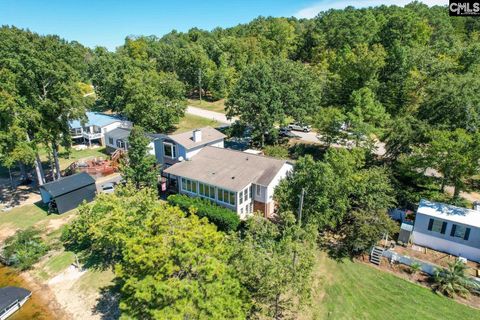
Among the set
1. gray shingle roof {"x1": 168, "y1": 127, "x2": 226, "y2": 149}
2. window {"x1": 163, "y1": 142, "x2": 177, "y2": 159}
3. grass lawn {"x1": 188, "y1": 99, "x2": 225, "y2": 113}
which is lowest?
window {"x1": 163, "y1": 142, "x2": 177, "y2": 159}

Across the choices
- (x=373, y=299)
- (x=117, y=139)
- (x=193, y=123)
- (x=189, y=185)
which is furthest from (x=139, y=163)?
(x=193, y=123)

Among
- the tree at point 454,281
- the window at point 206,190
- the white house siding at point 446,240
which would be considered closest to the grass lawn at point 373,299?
the tree at point 454,281

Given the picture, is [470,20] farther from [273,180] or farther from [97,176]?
[97,176]

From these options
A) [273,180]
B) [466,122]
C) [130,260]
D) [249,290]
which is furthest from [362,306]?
[466,122]

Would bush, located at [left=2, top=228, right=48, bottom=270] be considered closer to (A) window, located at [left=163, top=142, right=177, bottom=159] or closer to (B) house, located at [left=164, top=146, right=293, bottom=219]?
(B) house, located at [left=164, top=146, right=293, bottom=219]

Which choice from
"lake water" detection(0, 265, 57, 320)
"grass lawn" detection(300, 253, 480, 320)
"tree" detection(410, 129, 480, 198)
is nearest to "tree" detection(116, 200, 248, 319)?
"grass lawn" detection(300, 253, 480, 320)

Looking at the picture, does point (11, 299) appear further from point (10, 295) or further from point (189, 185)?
point (189, 185)

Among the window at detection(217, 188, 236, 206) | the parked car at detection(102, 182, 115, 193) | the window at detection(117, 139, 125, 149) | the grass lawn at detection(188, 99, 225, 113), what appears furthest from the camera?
the grass lawn at detection(188, 99, 225, 113)
